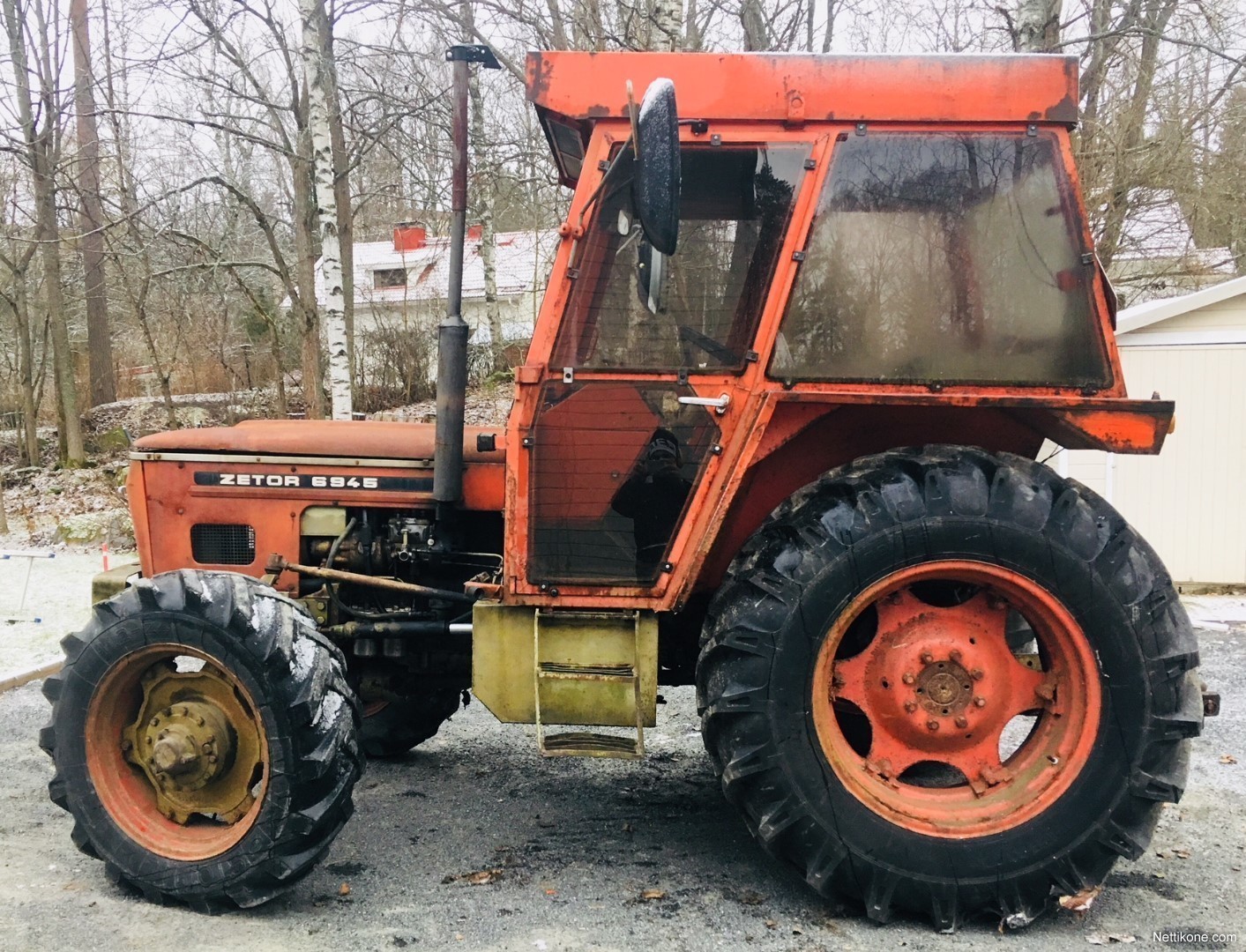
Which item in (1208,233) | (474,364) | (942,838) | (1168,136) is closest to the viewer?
(942,838)

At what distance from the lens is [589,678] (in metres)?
3.25

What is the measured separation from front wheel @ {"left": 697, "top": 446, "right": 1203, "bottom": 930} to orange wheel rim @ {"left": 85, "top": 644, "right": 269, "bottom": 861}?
1523 millimetres

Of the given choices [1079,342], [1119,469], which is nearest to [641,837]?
[1079,342]

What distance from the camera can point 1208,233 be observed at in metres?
14.3

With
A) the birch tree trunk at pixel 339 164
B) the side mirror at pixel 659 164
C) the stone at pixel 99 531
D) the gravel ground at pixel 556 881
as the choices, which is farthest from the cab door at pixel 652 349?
the stone at pixel 99 531

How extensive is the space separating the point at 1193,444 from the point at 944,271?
21.8 ft

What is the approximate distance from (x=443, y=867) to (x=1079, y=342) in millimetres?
2659

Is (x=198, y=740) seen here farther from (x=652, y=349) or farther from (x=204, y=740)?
(x=652, y=349)

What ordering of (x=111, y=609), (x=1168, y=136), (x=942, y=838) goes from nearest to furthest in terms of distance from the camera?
(x=942, y=838) → (x=111, y=609) → (x=1168, y=136)

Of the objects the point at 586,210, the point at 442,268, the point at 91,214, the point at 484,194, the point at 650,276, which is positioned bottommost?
the point at 650,276

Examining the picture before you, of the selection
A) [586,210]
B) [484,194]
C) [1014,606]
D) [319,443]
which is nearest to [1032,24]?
[586,210]

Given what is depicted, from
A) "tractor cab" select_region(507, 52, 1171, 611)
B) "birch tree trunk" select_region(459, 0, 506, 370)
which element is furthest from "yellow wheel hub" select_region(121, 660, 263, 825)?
"birch tree trunk" select_region(459, 0, 506, 370)

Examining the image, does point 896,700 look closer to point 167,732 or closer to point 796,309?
point 796,309

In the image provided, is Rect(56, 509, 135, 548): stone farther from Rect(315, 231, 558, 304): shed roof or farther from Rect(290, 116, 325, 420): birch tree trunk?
Rect(315, 231, 558, 304): shed roof
